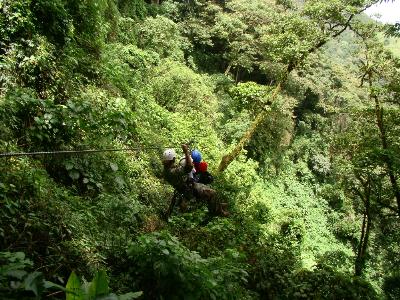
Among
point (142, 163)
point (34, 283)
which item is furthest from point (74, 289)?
point (142, 163)

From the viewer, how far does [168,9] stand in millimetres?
23109

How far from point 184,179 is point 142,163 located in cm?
195

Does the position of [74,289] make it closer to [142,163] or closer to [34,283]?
[34,283]

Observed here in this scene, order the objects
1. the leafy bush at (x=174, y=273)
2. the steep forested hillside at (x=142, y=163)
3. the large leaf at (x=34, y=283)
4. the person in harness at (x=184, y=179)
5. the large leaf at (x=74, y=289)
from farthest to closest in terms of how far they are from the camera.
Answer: the person in harness at (x=184, y=179), the steep forested hillside at (x=142, y=163), the leafy bush at (x=174, y=273), the large leaf at (x=74, y=289), the large leaf at (x=34, y=283)

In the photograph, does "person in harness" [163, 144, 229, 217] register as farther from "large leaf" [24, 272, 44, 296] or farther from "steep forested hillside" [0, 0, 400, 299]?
"large leaf" [24, 272, 44, 296]

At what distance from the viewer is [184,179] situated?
696 centimetres

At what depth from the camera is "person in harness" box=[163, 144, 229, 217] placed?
267 inches

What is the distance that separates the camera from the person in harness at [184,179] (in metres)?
6.78

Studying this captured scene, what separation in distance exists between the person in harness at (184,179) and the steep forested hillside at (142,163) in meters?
0.29

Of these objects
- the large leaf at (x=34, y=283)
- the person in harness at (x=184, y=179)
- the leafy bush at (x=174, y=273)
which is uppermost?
the person in harness at (x=184, y=179)

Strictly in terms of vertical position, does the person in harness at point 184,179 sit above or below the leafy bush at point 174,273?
above

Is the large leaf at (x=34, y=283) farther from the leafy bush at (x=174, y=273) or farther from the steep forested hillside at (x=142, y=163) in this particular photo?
the leafy bush at (x=174, y=273)

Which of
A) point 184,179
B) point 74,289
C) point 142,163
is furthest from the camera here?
point 142,163

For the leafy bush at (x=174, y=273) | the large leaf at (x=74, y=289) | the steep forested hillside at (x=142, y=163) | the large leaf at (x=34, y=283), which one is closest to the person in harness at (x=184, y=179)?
the steep forested hillside at (x=142, y=163)
